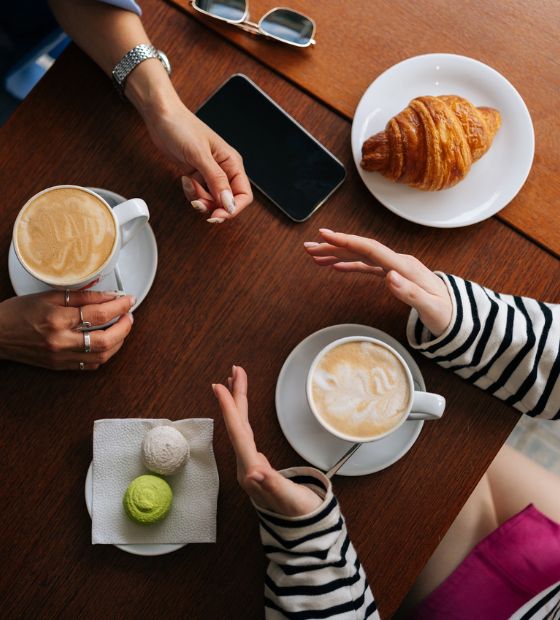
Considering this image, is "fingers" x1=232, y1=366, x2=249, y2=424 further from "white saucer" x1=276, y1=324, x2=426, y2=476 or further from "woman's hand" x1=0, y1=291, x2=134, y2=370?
"woman's hand" x1=0, y1=291, x2=134, y2=370

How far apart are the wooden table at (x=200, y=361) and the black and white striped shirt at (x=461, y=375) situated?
0.04 m

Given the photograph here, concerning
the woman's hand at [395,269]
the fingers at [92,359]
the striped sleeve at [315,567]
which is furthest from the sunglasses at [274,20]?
the striped sleeve at [315,567]

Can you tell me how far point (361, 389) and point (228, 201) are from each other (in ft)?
1.11

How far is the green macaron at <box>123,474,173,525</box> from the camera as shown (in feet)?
2.78

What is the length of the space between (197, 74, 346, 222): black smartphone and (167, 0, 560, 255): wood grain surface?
0.23 feet

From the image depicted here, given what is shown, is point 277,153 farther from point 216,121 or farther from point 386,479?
point 386,479

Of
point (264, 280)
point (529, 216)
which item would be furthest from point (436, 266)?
point (264, 280)

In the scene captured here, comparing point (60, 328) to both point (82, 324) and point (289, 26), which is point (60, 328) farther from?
point (289, 26)

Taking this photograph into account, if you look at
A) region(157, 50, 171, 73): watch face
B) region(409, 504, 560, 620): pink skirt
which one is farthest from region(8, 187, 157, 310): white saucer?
region(409, 504, 560, 620): pink skirt

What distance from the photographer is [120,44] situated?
3.06 ft

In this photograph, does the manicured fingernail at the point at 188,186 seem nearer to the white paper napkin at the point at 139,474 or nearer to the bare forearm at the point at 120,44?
the bare forearm at the point at 120,44

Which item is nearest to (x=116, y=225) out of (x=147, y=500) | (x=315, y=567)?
(x=147, y=500)

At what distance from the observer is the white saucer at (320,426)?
89cm

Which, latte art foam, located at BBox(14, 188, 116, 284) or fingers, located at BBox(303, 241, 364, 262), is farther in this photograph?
fingers, located at BBox(303, 241, 364, 262)
